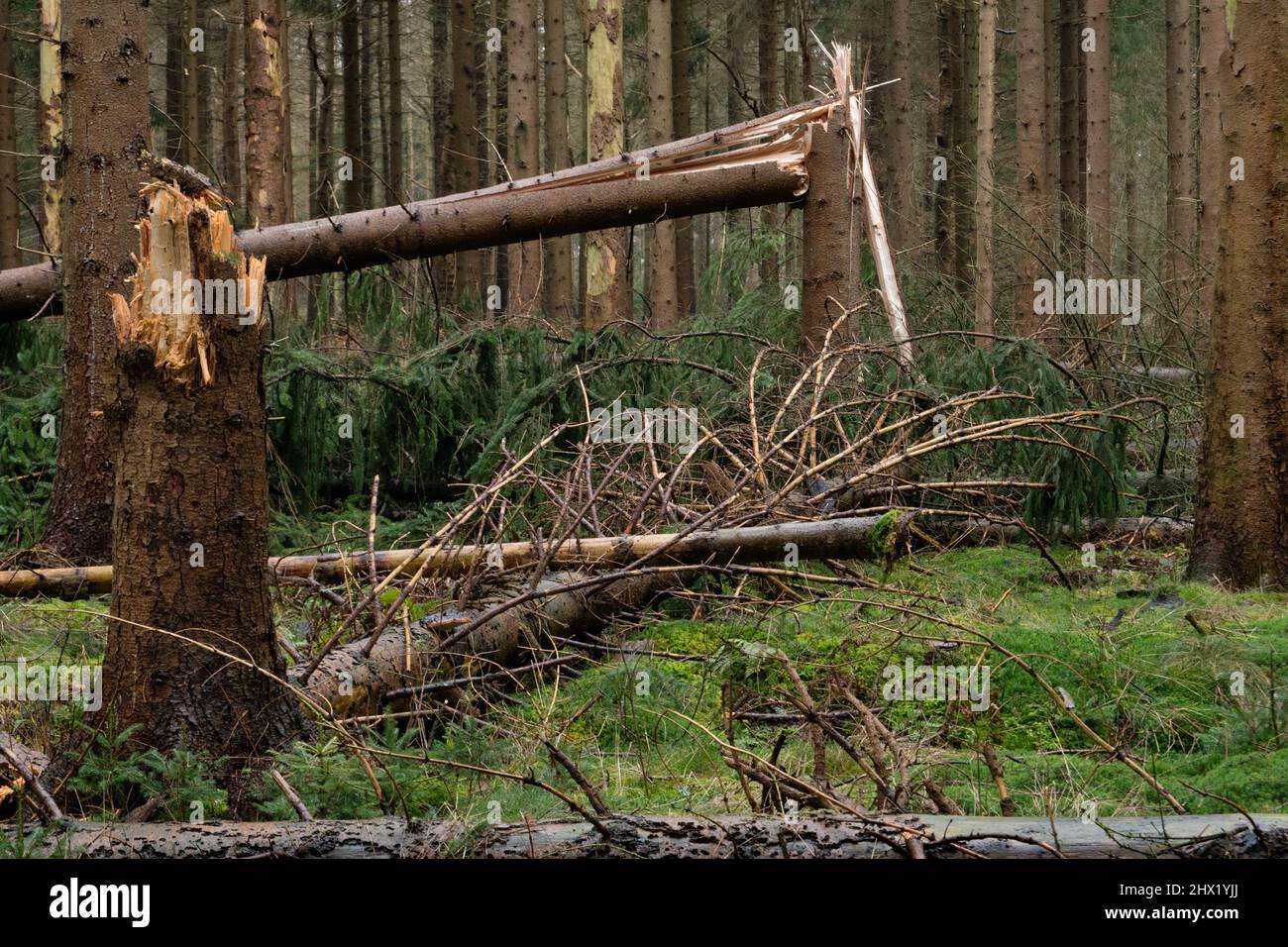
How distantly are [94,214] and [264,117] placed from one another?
5.51m

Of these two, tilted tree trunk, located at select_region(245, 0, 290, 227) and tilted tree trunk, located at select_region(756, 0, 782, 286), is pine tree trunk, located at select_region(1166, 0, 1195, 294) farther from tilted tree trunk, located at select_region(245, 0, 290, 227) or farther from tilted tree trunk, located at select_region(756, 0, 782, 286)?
tilted tree trunk, located at select_region(245, 0, 290, 227)

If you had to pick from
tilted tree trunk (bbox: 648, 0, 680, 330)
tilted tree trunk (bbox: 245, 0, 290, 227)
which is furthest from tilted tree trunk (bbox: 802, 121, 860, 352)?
tilted tree trunk (bbox: 648, 0, 680, 330)

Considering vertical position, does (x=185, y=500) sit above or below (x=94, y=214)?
below

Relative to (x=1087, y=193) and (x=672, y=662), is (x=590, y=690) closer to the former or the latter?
(x=672, y=662)

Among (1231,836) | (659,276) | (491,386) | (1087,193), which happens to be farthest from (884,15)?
(1231,836)

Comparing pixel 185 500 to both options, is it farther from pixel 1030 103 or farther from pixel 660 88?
pixel 1030 103

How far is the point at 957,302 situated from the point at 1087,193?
770cm

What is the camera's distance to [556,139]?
18047 mm

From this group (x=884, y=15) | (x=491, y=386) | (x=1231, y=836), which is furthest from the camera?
(x=884, y=15)

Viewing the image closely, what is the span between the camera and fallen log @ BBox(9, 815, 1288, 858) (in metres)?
2.83

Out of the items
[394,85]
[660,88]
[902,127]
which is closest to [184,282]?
[660,88]

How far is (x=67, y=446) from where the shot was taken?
727 centimetres

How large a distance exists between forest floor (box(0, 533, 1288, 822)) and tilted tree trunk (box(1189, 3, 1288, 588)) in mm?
327

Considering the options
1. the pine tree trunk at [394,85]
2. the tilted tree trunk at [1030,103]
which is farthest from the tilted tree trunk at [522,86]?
the tilted tree trunk at [1030,103]
